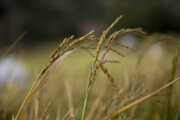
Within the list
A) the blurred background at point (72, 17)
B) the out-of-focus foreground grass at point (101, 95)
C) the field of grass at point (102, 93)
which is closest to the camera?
the field of grass at point (102, 93)

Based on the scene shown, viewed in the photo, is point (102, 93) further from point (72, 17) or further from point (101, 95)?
point (72, 17)

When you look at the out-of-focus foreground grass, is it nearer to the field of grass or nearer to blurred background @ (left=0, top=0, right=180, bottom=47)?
the field of grass

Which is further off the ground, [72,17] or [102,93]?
[72,17]

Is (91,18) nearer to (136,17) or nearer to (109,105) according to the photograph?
(136,17)

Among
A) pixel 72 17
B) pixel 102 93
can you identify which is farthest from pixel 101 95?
pixel 72 17

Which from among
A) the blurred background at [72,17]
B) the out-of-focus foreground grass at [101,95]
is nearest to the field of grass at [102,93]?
the out-of-focus foreground grass at [101,95]

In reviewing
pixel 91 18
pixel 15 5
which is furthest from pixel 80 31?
pixel 15 5

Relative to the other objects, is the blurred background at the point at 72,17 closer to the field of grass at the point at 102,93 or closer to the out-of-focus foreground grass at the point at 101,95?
the out-of-focus foreground grass at the point at 101,95

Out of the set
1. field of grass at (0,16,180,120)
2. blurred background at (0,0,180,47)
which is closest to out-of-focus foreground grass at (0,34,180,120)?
field of grass at (0,16,180,120)
